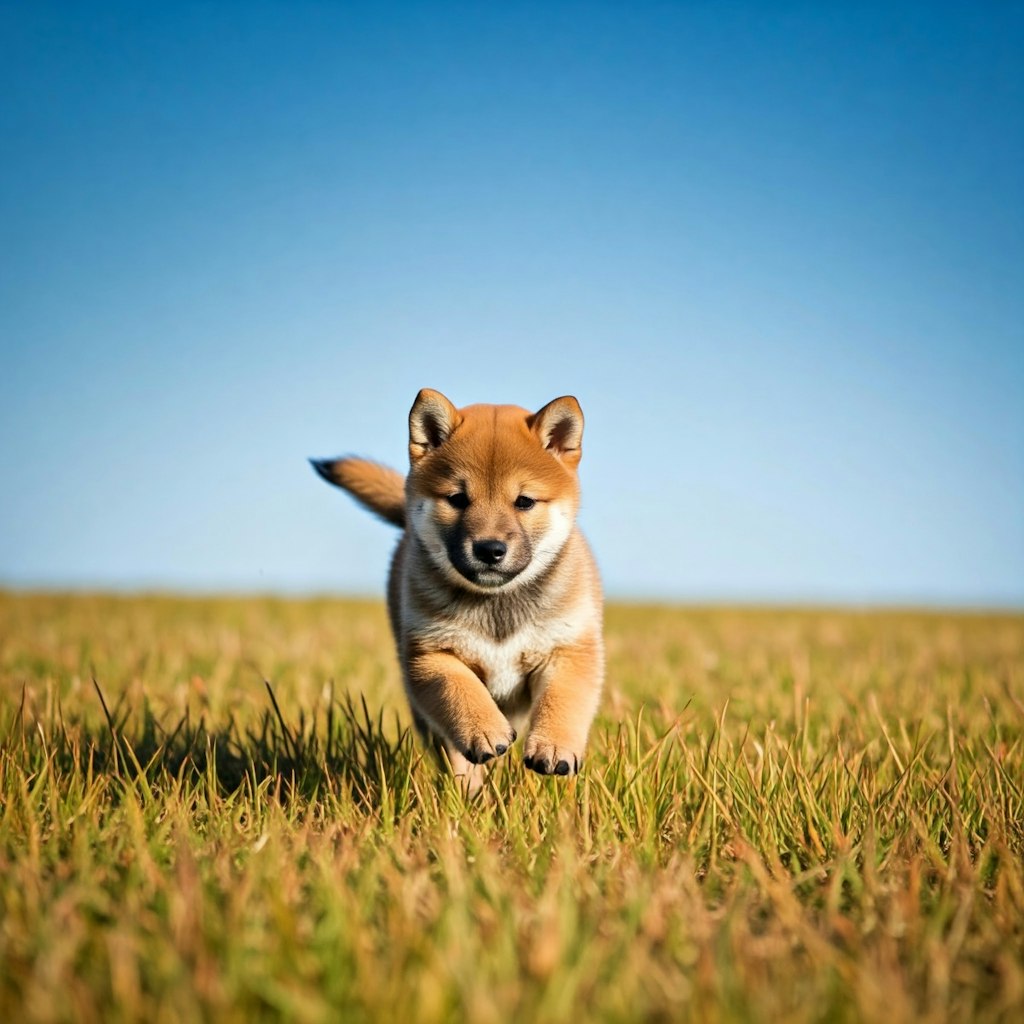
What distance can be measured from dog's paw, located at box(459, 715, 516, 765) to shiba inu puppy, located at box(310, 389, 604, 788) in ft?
0.66

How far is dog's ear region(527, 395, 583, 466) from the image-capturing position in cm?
393

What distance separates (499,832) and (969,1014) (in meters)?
1.63

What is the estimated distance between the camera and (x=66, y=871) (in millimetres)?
2621

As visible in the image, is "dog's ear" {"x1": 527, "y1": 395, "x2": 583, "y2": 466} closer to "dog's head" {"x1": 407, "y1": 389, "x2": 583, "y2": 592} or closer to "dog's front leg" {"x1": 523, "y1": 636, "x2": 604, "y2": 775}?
"dog's head" {"x1": 407, "y1": 389, "x2": 583, "y2": 592}

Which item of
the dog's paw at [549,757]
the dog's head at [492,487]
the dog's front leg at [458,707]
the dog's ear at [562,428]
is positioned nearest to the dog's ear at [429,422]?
the dog's head at [492,487]

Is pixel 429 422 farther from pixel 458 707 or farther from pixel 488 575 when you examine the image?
pixel 458 707

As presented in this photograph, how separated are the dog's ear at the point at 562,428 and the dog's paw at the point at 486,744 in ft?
4.27

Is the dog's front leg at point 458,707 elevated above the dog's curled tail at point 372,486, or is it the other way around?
the dog's curled tail at point 372,486

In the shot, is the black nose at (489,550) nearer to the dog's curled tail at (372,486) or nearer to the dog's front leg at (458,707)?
the dog's front leg at (458,707)

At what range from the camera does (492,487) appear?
12.4 ft

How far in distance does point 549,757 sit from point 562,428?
147 centimetres

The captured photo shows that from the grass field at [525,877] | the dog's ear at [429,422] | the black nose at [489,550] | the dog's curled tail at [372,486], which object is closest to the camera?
the grass field at [525,877]

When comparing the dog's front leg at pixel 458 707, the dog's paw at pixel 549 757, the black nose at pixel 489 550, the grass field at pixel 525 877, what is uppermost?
the black nose at pixel 489 550

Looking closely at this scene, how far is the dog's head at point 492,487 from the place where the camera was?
3.67 metres
